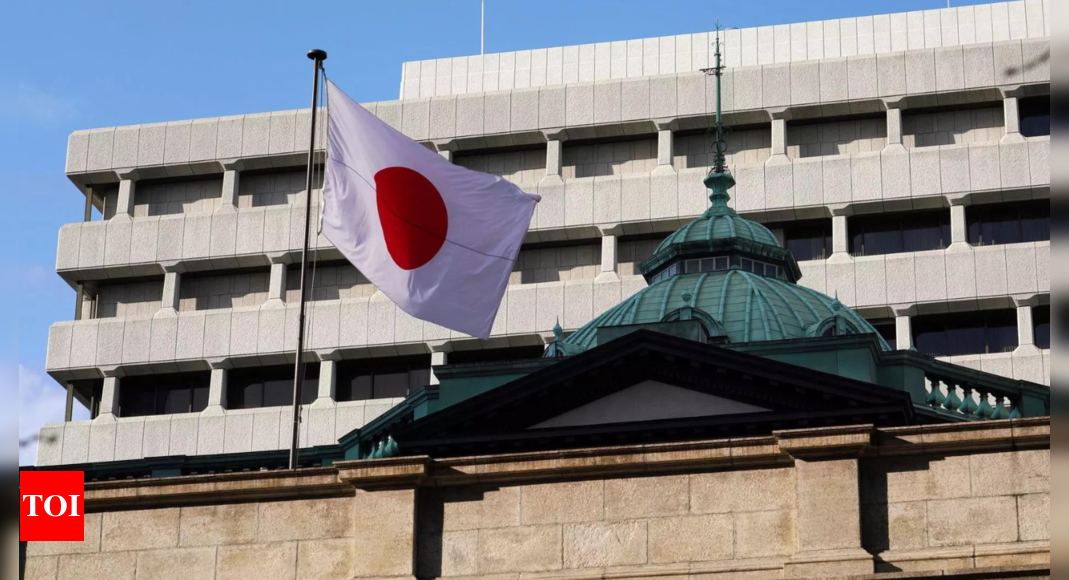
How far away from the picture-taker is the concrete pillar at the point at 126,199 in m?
76.0

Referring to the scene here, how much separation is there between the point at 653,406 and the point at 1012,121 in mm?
29753

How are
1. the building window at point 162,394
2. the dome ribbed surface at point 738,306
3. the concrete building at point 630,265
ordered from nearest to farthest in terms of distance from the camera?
the concrete building at point 630,265 < the dome ribbed surface at point 738,306 < the building window at point 162,394

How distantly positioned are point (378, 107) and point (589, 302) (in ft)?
38.5

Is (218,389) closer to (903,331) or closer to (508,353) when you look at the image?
(508,353)

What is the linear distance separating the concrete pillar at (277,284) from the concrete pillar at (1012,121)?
25753mm

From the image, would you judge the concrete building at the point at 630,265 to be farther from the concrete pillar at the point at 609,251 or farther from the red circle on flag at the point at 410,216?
the red circle on flag at the point at 410,216

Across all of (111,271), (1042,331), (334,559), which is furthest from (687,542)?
(111,271)

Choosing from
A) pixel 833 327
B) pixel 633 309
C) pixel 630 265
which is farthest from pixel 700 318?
pixel 630 265

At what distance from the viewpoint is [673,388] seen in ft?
138

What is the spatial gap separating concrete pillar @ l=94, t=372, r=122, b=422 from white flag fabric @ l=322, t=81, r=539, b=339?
4391cm

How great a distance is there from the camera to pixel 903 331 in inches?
2591

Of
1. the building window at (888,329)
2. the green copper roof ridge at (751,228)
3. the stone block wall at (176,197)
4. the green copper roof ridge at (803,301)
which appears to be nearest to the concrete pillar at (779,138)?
the building window at (888,329)

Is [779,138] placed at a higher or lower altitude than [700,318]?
higher

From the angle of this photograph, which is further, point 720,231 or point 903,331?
point 903,331
